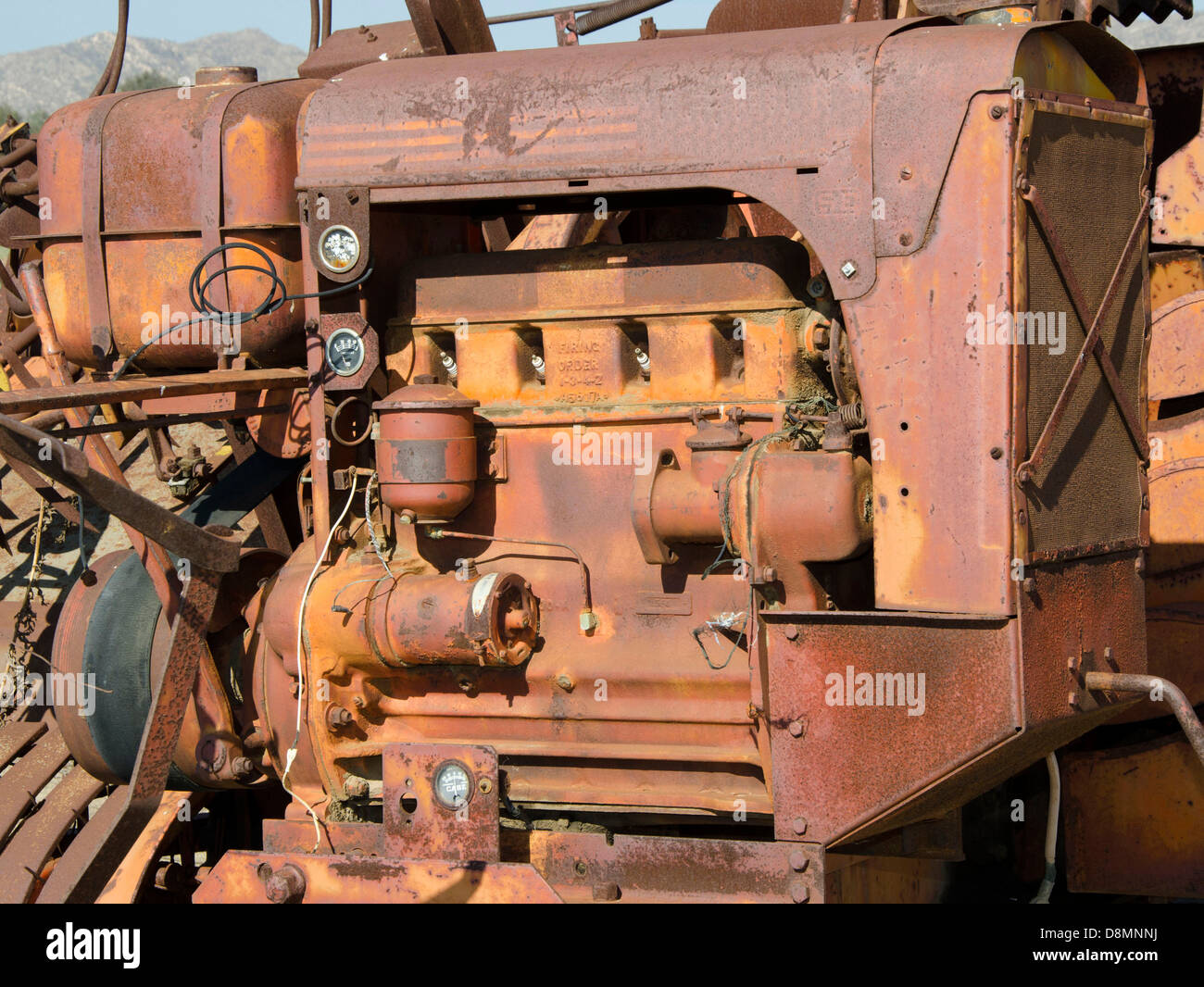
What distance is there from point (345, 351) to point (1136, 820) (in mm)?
3219

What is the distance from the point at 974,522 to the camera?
146 inches

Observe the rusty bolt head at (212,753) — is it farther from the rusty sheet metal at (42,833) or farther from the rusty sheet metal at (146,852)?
the rusty sheet metal at (42,833)

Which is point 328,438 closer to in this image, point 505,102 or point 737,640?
point 505,102

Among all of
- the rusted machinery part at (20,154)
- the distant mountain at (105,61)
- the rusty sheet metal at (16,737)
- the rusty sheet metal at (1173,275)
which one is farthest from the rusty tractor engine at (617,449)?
the distant mountain at (105,61)

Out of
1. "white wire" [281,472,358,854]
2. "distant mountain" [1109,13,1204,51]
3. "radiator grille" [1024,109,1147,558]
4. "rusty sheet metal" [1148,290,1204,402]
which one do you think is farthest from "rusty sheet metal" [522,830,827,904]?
"distant mountain" [1109,13,1204,51]

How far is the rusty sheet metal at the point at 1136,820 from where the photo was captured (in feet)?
16.3

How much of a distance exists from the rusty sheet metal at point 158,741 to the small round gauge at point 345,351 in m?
0.81

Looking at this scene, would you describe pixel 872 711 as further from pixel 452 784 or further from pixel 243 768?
pixel 243 768

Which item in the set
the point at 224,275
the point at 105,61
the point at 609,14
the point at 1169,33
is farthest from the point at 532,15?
the point at 105,61

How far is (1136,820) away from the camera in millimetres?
5035

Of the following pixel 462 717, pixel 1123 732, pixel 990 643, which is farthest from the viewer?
pixel 1123 732

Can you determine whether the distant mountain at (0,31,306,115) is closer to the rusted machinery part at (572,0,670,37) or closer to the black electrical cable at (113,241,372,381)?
the rusted machinery part at (572,0,670,37)

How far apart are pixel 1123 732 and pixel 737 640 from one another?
1812 millimetres

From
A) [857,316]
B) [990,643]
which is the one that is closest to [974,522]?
[990,643]
